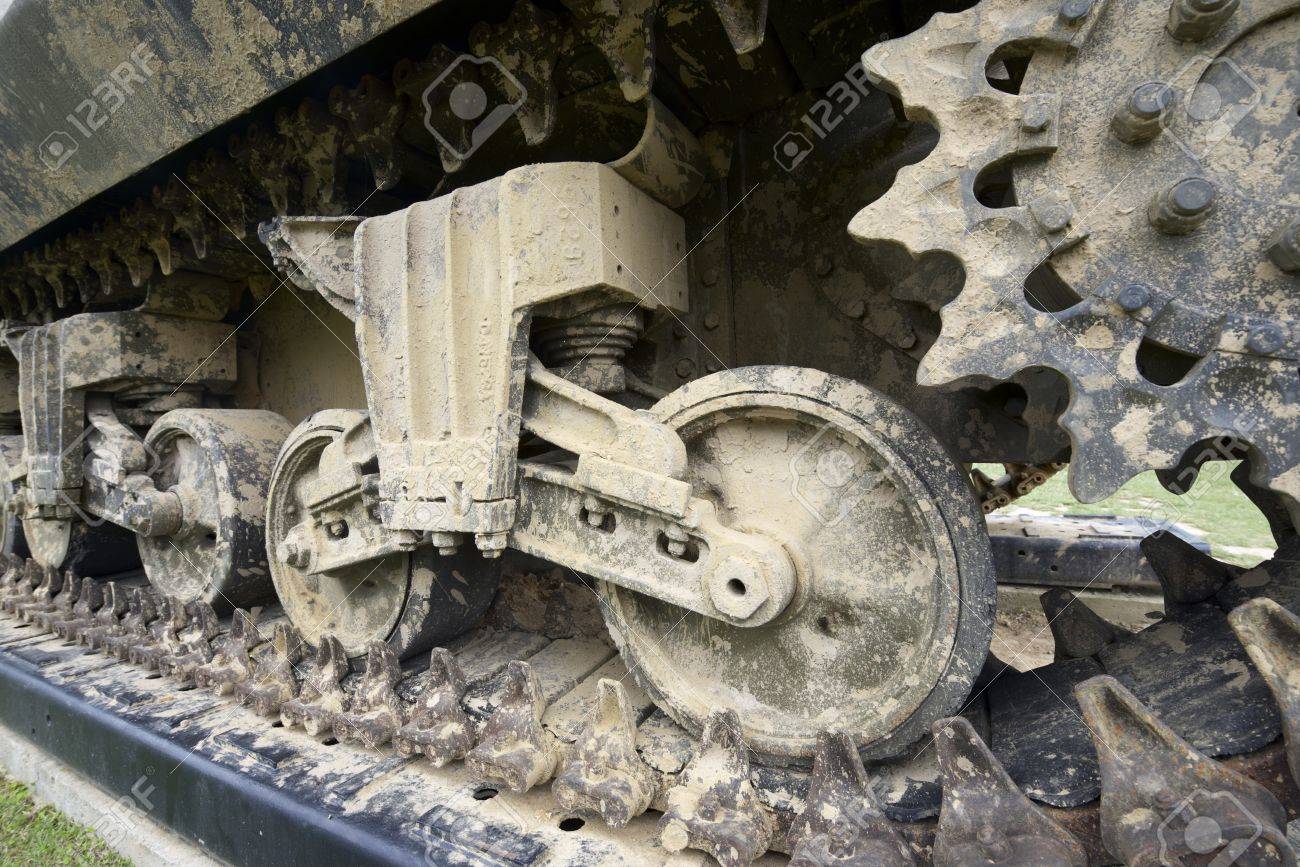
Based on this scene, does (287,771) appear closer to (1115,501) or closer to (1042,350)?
(1042,350)

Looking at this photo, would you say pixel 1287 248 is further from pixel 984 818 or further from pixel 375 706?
pixel 375 706

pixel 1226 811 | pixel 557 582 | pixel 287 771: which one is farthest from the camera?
pixel 557 582

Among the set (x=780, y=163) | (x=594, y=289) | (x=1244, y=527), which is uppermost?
(x=780, y=163)

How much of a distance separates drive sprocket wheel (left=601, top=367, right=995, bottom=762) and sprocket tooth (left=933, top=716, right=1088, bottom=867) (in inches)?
5.3

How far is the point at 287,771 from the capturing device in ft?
5.22

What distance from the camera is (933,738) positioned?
43.7 inches

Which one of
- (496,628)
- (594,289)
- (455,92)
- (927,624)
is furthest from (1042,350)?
(496,628)

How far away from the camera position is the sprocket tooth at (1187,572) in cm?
131

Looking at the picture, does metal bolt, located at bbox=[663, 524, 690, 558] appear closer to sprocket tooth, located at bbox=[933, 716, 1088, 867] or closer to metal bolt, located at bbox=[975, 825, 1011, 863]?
sprocket tooth, located at bbox=[933, 716, 1088, 867]

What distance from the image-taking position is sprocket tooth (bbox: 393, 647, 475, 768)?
4.87 ft

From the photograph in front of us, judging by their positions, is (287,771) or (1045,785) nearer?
(1045,785)

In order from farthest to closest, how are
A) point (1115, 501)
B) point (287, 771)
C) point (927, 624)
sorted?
point (1115, 501), point (287, 771), point (927, 624)

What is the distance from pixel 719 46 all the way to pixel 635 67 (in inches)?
14.8

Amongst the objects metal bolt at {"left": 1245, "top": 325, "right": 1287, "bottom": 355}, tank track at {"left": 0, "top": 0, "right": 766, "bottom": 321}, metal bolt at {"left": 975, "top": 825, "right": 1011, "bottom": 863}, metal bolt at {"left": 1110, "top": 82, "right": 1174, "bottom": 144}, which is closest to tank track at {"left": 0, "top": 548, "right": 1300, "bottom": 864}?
metal bolt at {"left": 975, "top": 825, "right": 1011, "bottom": 863}
